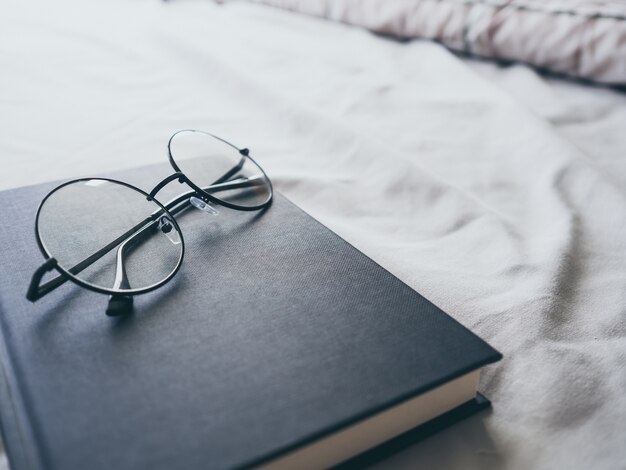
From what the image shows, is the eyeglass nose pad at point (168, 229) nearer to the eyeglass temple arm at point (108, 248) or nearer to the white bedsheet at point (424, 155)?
the eyeglass temple arm at point (108, 248)

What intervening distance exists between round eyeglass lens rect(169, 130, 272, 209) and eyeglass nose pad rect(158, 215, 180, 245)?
8 cm

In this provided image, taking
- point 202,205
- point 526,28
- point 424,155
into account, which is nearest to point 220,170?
point 202,205

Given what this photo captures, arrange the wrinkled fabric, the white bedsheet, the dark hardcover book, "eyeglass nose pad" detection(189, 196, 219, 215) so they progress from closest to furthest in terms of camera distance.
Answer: the dark hardcover book
the white bedsheet
"eyeglass nose pad" detection(189, 196, 219, 215)
the wrinkled fabric

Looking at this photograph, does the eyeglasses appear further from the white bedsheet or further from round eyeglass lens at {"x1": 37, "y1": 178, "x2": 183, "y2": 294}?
the white bedsheet

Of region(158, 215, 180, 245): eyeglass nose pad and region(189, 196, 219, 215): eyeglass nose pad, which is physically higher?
region(158, 215, 180, 245): eyeglass nose pad

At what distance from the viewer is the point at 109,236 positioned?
0.50 metres

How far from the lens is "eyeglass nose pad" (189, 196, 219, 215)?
554 millimetres

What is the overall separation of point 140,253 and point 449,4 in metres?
0.88

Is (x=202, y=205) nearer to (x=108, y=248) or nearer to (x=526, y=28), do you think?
(x=108, y=248)

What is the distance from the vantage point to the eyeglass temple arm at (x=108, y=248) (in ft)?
1.37

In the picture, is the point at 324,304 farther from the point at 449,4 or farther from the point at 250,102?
the point at 449,4

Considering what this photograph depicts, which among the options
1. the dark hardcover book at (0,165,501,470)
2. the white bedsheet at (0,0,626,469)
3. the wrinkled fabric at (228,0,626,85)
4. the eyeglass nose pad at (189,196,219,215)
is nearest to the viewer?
the dark hardcover book at (0,165,501,470)

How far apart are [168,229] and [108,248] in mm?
50

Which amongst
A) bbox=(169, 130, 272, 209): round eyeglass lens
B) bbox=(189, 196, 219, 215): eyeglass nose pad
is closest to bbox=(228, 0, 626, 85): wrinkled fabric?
bbox=(169, 130, 272, 209): round eyeglass lens
